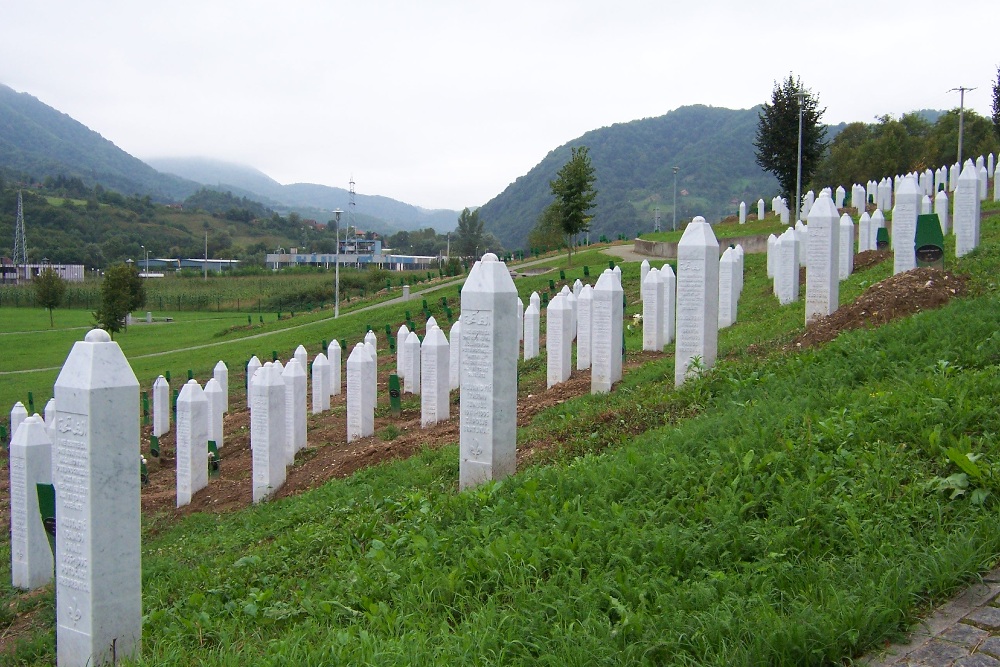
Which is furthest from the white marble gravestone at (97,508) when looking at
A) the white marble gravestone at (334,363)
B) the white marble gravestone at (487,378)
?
the white marble gravestone at (334,363)

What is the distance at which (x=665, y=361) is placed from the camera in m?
10.8

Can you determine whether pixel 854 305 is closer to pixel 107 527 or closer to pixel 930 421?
pixel 930 421

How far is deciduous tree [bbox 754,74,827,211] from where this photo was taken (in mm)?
32188

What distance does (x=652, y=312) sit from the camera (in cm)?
1310

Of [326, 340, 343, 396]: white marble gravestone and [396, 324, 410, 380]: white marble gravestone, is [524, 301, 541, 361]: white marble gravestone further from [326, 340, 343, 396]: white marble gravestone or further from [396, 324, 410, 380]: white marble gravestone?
[326, 340, 343, 396]: white marble gravestone

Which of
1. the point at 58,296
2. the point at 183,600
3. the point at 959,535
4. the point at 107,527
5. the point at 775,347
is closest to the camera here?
the point at 959,535

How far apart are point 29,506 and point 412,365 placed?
784 centimetres

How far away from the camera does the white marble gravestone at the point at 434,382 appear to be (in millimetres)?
11758

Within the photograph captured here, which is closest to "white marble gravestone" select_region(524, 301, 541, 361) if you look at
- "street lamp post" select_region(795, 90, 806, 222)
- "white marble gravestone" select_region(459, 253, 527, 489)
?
A: "white marble gravestone" select_region(459, 253, 527, 489)

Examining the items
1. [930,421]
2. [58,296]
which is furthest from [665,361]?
[58,296]

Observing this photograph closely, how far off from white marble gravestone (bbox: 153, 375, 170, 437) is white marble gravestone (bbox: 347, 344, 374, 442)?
20.6 feet

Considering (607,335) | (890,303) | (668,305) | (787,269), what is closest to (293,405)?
(607,335)

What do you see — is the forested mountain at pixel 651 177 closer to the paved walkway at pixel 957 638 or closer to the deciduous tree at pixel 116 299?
the deciduous tree at pixel 116 299

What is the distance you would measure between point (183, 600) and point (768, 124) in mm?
32526
